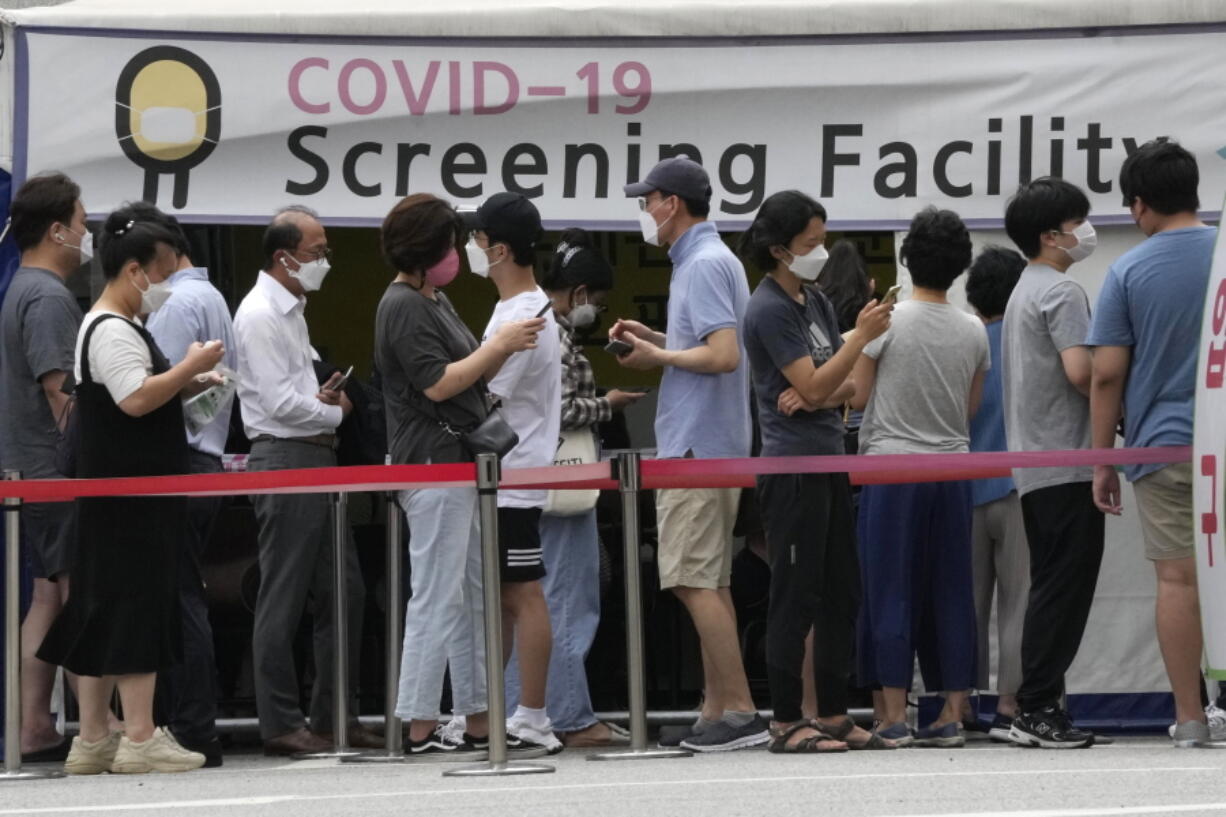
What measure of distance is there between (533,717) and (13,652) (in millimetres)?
1609

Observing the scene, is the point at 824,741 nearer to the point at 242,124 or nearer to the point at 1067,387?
the point at 1067,387

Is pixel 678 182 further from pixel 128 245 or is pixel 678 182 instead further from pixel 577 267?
pixel 128 245

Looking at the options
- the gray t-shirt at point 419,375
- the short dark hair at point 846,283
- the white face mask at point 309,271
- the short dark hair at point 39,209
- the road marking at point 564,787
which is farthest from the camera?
the short dark hair at point 846,283

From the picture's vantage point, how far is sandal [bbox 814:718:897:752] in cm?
671

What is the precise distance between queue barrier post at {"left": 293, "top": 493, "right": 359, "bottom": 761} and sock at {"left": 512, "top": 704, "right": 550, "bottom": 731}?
0.62 meters

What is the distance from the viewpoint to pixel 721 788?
5422 millimetres

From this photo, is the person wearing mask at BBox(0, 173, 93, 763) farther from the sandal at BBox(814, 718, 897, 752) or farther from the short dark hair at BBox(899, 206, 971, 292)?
the short dark hair at BBox(899, 206, 971, 292)

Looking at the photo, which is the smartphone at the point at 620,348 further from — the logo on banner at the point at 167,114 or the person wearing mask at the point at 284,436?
the logo on banner at the point at 167,114

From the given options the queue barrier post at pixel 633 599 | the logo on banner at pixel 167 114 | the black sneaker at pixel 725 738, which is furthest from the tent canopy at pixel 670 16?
the black sneaker at pixel 725 738

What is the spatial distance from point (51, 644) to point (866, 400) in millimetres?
2586

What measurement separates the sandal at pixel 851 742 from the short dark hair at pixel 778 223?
138cm

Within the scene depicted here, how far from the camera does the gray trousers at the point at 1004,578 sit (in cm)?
755

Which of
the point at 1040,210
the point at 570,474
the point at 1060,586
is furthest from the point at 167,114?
the point at 1060,586

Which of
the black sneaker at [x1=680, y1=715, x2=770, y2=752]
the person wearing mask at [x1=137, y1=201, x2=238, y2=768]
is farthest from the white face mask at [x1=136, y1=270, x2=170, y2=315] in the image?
the black sneaker at [x1=680, y1=715, x2=770, y2=752]
